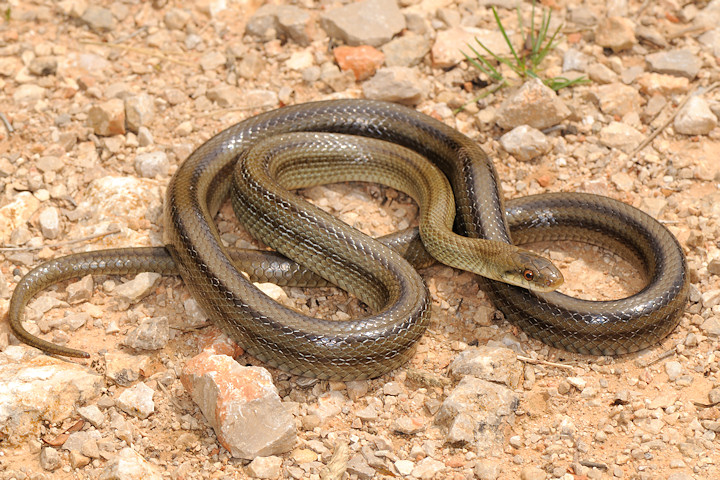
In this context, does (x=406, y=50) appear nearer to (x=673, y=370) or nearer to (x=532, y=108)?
(x=532, y=108)

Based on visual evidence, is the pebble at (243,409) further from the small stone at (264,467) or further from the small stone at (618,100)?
the small stone at (618,100)

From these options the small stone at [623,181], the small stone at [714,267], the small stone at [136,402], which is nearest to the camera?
the small stone at [136,402]

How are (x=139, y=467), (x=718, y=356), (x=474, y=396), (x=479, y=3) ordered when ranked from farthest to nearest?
(x=479, y=3)
(x=718, y=356)
(x=474, y=396)
(x=139, y=467)

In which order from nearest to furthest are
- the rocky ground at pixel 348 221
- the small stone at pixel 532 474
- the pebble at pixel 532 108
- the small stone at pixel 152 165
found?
the small stone at pixel 532 474 < the rocky ground at pixel 348 221 < the small stone at pixel 152 165 < the pebble at pixel 532 108

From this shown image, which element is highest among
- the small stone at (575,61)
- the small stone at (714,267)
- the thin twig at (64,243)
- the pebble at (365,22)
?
the pebble at (365,22)

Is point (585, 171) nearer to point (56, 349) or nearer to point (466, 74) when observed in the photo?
point (466, 74)

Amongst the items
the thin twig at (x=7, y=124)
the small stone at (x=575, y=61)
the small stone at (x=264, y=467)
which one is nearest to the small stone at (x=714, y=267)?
the small stone at (x=575, y=61)

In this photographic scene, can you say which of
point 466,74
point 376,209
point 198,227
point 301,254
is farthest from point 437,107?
point 198,227
